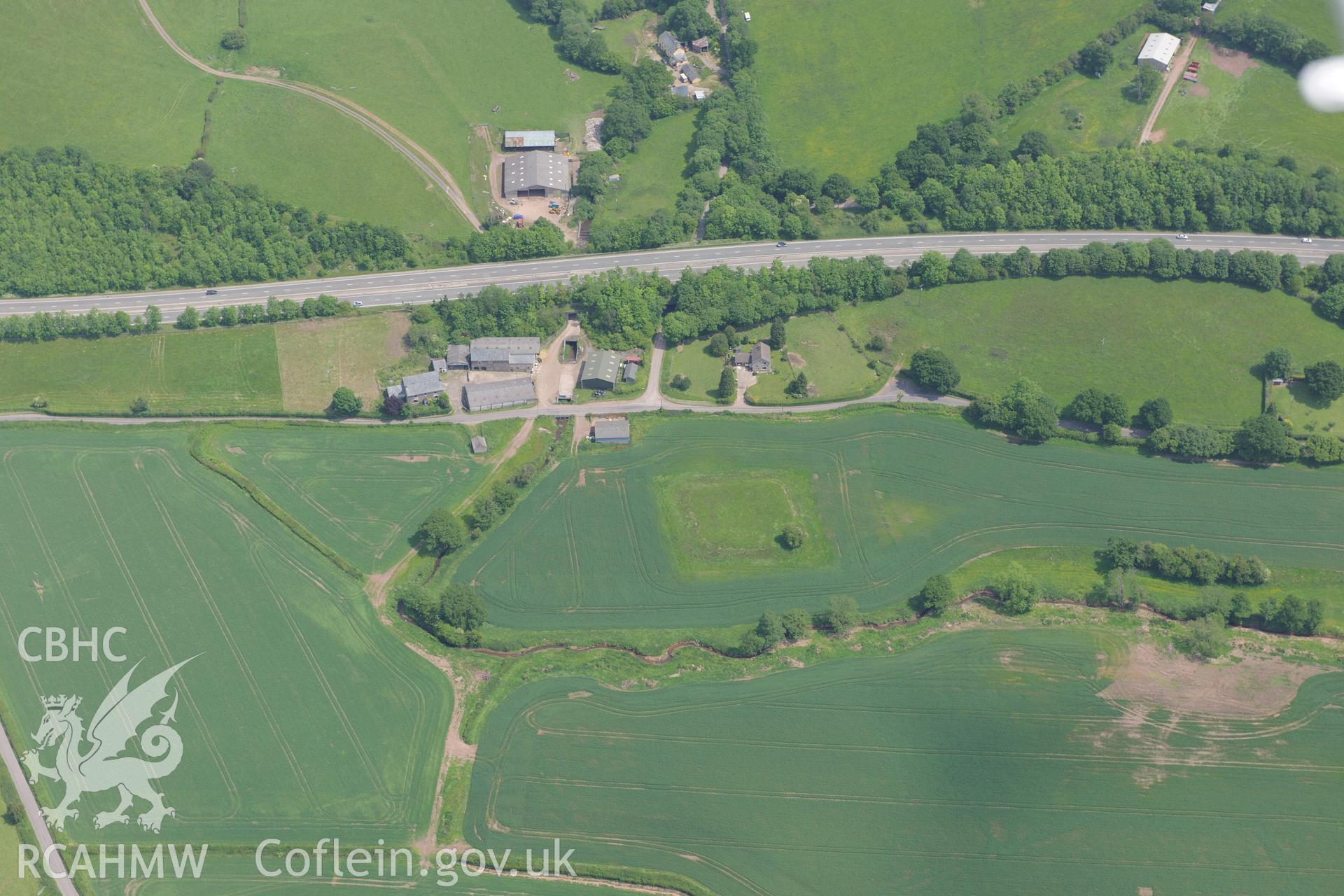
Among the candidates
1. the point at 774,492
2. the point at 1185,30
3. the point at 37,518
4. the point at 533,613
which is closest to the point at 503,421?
the point at 533,613

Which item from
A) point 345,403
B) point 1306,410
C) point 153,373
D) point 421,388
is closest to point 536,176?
point 421,388

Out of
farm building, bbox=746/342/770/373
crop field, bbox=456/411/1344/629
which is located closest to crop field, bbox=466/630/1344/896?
crop field, bbox=456/411/1344/629

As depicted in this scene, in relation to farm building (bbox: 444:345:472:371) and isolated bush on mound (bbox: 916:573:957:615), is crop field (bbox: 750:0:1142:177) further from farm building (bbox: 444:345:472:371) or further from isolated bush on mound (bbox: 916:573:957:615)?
isolated bush on mound (bbox: 916:573:957:615)

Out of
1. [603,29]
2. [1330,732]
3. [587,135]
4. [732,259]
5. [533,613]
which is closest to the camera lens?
[1330,732]


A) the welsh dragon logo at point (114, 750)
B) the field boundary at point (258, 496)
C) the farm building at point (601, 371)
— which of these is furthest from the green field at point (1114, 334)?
the welsh dragon logo at point (114, 750)

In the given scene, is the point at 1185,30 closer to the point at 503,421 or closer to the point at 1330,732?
the point at 1330,732

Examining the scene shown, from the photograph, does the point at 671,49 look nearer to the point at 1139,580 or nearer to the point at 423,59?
the point at 423,59
